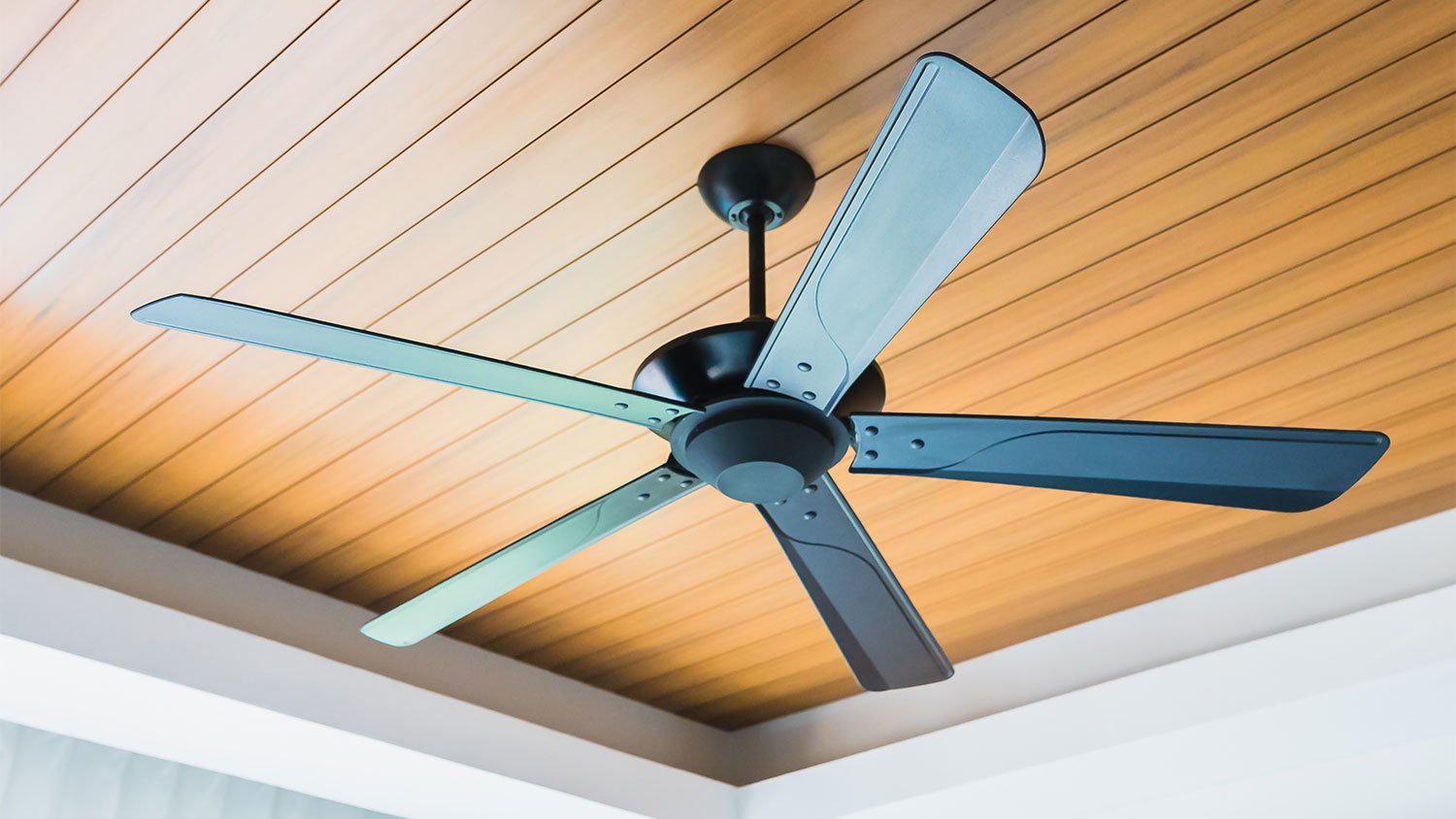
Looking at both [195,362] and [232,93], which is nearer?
[232,93]

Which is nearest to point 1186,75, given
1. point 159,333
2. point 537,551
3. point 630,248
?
point 630,248

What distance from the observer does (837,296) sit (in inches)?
42.6

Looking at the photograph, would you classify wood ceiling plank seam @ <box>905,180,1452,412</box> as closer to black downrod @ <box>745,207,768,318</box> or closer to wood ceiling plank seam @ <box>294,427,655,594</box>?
black downrod @ <box>745,207,768,318</box>

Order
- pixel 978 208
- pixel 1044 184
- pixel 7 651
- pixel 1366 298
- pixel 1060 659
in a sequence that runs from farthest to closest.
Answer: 1. pixel 1060 659
2. pixel 7 651
3. pixel 1366 298
4. pixel 1044 184
5. pixel 978 208

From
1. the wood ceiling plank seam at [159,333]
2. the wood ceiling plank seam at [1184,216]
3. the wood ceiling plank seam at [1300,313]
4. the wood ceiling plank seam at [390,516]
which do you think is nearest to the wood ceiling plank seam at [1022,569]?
the wood ceiling plank seam at [1300,313]

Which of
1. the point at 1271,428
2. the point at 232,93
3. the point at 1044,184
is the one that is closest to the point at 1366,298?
the point at 1044,184

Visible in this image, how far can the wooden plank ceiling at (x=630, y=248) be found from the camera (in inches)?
54.5

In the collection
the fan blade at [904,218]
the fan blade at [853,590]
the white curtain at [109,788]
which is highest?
the white curtain at [109,788]

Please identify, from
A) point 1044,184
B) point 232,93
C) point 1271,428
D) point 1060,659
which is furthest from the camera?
point 1060,659

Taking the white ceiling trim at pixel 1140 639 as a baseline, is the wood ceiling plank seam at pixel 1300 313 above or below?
above

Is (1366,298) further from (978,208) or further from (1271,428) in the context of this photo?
A: (978,208)

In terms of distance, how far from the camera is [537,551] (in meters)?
1.37

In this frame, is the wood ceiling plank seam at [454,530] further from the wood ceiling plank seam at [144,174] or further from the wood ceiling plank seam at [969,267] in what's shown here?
the wood ceiling plank seam at [144,174]

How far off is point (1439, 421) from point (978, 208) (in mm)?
1390
